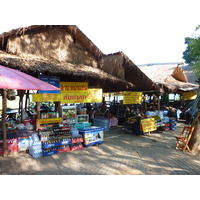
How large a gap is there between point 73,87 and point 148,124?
14.3 feet

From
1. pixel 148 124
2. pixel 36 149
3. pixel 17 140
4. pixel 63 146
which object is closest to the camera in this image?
pixel 36 149

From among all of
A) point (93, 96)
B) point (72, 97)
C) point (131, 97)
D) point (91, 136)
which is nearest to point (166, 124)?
point (131, 97)

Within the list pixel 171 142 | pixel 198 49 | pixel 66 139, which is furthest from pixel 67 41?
pixel 171 142

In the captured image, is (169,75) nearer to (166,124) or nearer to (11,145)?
(166,124)

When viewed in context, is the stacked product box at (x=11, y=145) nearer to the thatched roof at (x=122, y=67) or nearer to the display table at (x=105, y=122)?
the display table at (x=105, y=122)

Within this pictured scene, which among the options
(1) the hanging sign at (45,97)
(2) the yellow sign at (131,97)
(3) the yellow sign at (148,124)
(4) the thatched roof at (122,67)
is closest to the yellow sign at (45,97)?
(1) the hanging sign at (45,97)

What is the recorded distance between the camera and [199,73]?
28.6ft

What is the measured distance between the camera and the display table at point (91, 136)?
607 centimetres

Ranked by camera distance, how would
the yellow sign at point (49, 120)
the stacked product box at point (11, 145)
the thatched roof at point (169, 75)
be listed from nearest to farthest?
the stacked product box at point (11, 145), the yellow sign at point (49, 120), the thatched roof at point (169, 75)

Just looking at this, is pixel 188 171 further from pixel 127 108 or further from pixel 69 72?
pixel 127 108

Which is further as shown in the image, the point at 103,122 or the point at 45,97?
the point at 103,122

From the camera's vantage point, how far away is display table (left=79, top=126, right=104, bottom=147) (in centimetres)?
607

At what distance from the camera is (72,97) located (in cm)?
685

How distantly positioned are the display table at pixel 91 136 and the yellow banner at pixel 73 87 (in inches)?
72.0
